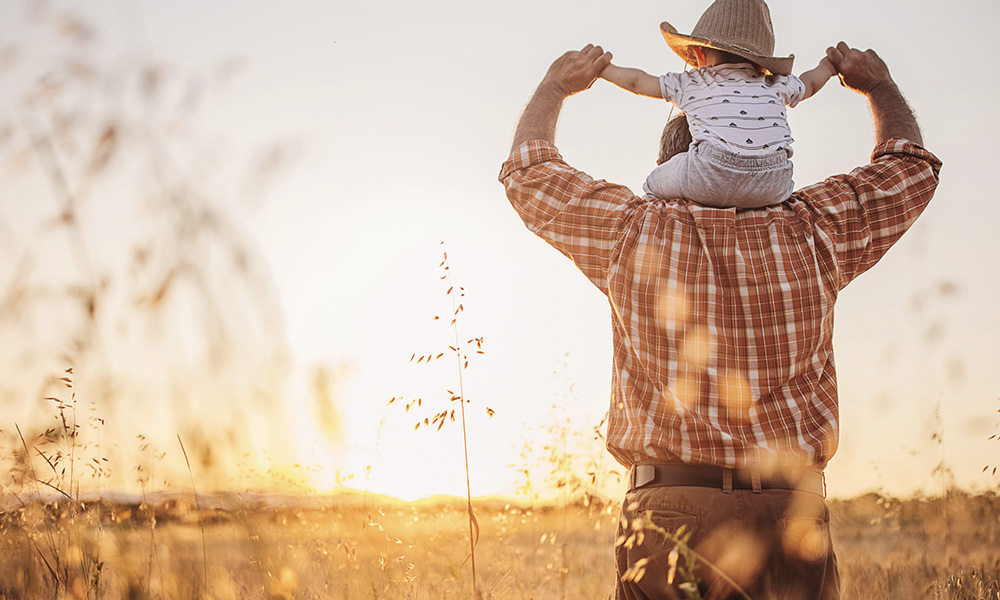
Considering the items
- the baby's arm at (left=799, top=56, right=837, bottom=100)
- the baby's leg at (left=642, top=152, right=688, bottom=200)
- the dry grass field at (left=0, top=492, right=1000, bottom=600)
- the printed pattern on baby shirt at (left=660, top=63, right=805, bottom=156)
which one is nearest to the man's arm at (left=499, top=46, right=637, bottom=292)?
the baby's leg at (left=642, top=152, right=688, bottom=200)

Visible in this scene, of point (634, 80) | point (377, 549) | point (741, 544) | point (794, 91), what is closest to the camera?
point (741, 544)

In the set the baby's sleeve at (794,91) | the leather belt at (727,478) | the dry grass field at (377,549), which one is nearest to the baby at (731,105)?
the baby's sleeve at (794,91)

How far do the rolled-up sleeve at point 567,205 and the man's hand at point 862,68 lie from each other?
0.91m

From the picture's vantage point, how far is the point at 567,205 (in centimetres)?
183

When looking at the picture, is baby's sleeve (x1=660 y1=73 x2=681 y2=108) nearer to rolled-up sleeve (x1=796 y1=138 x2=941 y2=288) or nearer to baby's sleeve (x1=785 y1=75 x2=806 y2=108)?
baby's sleeve (x1=785 y1=75 x2=806 y2=108)

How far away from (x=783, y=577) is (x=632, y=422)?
470 mm

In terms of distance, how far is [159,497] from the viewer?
7.55ft

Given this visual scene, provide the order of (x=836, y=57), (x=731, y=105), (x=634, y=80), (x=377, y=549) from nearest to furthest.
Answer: (x=731, y=105) < (x=634, y=80) < (x=836, y=57) < (x=377, y=549)

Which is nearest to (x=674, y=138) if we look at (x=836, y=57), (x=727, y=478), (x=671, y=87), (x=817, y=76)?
(x=671, y=87)

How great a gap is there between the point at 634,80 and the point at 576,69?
0.17 metres

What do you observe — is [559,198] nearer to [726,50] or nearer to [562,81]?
[562,81]

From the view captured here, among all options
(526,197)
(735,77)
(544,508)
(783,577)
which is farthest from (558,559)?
(735,77)

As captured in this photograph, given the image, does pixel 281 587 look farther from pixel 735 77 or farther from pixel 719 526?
pixel 735 77

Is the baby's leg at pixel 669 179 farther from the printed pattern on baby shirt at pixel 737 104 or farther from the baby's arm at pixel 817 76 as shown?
the baby's arm at pixel 817 76
